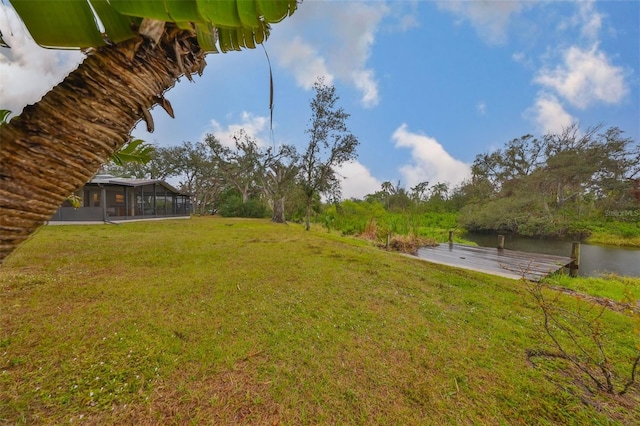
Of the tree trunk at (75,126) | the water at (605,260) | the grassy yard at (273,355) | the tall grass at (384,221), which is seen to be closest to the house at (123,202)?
the grassy yard at (273,355)

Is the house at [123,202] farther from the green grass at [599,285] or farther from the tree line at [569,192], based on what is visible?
the tree line at [569,192]

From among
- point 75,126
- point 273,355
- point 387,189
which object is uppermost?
point 387,189

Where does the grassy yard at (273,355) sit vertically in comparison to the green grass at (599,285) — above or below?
above

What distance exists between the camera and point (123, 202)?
1825 centimetres

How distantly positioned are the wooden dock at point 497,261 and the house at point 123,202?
17338 millimetres

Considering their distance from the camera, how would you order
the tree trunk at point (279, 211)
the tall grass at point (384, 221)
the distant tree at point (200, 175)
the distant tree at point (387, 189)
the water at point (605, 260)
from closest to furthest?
the water at point (605, 260) < the tall grass at point (384, 221) < the tree trunk at point (279, 211) < the distant tree at point (200, 175) < the distant tree at point (387, 189)

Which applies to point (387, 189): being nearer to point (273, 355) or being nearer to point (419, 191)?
point (419, 191)

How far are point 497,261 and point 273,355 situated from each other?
30.5ft

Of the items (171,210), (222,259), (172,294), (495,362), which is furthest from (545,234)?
(171,210)

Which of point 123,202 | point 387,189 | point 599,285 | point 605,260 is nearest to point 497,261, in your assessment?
point 599,285

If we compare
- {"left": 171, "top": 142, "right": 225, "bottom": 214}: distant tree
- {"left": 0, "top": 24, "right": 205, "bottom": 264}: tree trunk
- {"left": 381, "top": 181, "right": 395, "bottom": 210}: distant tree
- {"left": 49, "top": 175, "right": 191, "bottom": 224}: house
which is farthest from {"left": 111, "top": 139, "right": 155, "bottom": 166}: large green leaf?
{"left": 381, "top": 181, "right": 395, "bottom": 210}: distant tree

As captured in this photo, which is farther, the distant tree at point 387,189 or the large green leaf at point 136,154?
the distant tree at point 387,189

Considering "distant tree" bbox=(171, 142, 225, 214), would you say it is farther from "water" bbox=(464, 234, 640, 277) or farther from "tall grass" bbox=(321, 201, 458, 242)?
"water" bbox=(464, 234, 640, 277)

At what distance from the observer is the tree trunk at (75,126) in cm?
56
